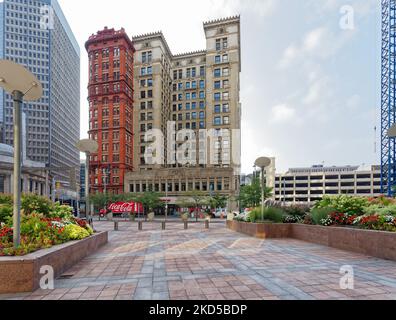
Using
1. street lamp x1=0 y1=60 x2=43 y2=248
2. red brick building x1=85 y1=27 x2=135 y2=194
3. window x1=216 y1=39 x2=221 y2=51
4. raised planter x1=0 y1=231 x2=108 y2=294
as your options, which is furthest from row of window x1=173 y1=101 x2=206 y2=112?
raised planter x1=0 y1=231 x2=108 y2=294

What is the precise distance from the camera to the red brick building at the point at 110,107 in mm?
64312

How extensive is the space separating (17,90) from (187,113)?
220 ft

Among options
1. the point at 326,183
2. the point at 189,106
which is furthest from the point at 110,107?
the point at 326,183

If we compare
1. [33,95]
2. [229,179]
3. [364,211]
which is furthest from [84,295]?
[229,179]

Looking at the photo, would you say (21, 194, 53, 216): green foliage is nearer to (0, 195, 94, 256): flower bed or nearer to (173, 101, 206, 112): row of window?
(0, 195, 94, 256): flower bed

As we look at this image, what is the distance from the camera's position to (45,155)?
11619 cm

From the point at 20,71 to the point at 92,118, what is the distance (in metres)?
66.3

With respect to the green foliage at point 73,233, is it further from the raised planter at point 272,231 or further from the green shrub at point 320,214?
the green shrub at point 320,214

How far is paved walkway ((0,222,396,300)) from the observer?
199 inches

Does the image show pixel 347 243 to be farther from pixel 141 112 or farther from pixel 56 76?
pixel 56 76

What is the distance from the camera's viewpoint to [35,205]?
1011 centimetres

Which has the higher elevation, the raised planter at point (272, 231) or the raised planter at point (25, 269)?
→ the raised planter at point (25, 269)

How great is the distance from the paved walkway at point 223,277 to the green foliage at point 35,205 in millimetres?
3049

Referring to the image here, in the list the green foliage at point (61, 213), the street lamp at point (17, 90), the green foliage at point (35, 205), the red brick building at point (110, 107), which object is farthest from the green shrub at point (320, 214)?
the red brick building at point (110, 107)
